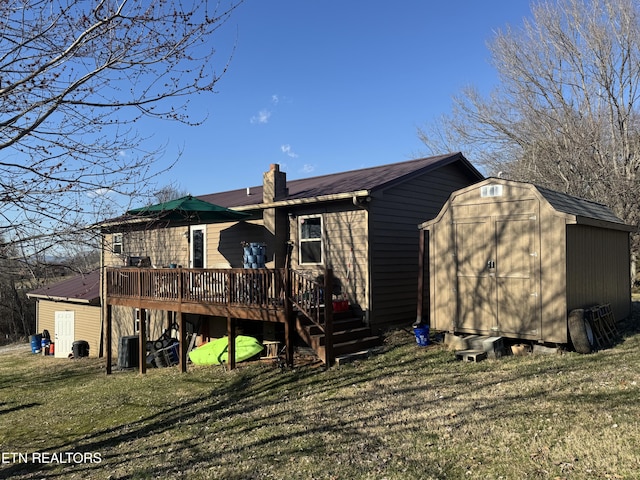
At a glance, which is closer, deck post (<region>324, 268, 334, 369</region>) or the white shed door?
deck post (<region>324, 268, 334, 369</region>)

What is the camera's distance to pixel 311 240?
40.4 feet

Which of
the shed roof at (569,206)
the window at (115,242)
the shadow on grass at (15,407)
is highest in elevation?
the shed roof at (569,206)

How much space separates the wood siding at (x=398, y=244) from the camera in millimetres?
11219

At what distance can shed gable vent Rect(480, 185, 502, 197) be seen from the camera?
895 cm

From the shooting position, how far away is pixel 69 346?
20.2 metres

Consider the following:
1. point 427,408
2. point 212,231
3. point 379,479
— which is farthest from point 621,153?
A: point 379,479

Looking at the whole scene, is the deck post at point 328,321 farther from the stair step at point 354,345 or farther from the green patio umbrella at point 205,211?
the green patio umbrella at point 205,211

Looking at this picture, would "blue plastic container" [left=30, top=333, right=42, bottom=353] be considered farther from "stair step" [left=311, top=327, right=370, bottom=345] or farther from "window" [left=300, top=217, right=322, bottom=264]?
"stair step" [left=311, top=327, right=370, bottom=345]

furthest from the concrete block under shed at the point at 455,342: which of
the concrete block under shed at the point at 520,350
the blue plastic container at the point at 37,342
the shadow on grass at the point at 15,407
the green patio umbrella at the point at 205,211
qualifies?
the blue plastic container at the point at 37,342

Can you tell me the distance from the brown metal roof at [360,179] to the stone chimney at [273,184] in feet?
1.02

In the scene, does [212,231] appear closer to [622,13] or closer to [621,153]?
[621,153]

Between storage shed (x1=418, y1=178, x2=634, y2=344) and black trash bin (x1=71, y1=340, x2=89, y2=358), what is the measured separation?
1457 cm

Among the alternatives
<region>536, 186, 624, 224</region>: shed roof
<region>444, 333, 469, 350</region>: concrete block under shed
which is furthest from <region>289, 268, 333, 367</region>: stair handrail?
<region>536, 186, 624, 224</region>: shed roof

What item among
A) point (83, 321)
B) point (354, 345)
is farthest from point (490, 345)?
point (83, 321)
